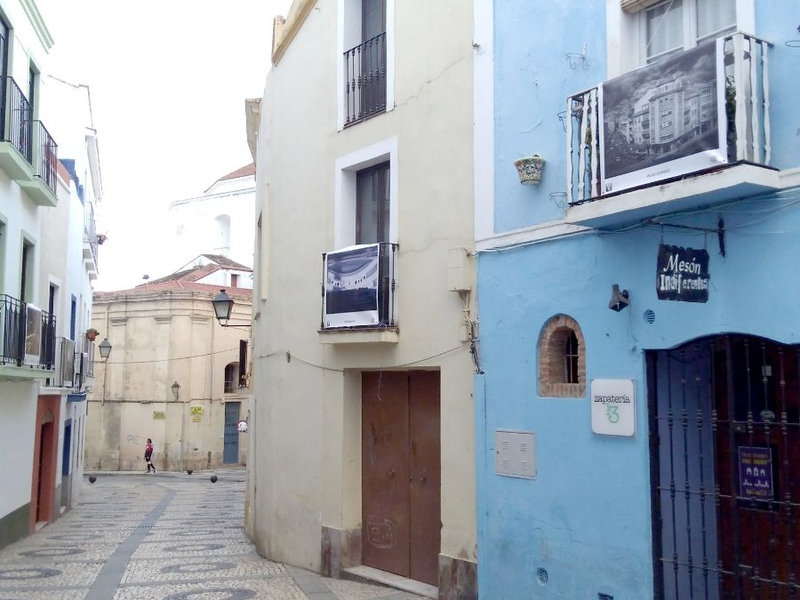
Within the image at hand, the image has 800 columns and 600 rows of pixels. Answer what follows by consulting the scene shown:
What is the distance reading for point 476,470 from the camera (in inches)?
360

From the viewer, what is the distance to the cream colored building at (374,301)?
966 centimetres

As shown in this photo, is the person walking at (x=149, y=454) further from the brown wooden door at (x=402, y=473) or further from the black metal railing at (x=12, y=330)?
the brown wooden door at (x=402, y=473)

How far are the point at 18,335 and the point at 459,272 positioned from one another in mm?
8169

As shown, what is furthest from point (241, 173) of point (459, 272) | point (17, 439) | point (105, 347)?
point (459, 272)

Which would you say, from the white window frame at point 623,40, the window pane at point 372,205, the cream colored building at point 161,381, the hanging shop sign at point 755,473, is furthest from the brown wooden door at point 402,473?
the cream colored building at point 161,381

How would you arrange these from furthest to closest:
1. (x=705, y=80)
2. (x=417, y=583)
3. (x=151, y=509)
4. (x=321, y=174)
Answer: (x=151, y=509)
(x=321, y=174)
(x=417, y=583)
(x=705, y=80)

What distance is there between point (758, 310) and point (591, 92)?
2323mm

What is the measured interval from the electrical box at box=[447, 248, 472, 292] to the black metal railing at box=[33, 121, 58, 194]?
8919mm

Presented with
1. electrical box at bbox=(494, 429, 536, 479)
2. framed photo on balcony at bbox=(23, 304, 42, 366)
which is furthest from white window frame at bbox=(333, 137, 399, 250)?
framed photo on balcony at bbox=(23, 304, 42, 366)

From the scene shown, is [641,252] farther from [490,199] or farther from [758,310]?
[490,199]

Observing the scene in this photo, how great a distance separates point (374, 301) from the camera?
10.5m

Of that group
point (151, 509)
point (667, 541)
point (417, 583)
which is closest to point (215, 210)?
point (151, 509)

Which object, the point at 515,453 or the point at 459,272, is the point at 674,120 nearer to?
the point at 459,272

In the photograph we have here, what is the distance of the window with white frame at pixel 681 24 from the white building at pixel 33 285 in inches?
387
